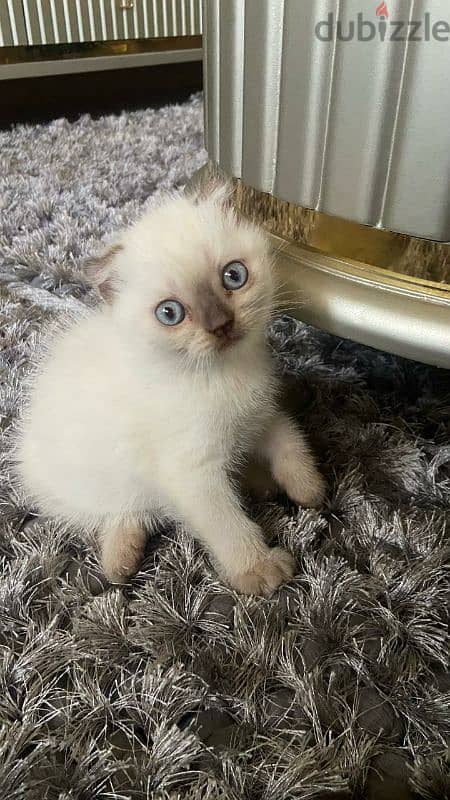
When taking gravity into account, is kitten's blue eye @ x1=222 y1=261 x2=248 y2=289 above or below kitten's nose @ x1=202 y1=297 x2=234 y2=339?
above

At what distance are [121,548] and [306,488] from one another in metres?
0.20

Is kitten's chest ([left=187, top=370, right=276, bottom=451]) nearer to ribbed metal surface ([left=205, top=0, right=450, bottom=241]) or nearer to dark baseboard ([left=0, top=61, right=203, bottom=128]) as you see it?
ribbed metal surface ([left=205, top=0, right=450, bottom=241])

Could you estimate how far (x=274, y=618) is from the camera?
59 cm

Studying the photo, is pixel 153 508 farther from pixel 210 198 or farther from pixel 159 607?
pixel 210 198

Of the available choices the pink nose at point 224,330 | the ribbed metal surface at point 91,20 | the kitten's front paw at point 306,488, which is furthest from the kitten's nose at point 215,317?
the ribbed metal surface at point 91,20

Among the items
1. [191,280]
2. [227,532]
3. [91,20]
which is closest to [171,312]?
[191,280]

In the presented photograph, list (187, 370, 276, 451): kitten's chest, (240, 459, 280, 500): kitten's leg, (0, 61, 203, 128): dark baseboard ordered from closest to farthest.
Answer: (187, 370, 276, 451): kitten's chest → (240, 459, 280, 500): kitten's leg → (0, 61, 203, 128): dark baseboard

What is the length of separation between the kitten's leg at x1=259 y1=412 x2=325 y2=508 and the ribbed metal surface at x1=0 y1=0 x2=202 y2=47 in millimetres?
1623

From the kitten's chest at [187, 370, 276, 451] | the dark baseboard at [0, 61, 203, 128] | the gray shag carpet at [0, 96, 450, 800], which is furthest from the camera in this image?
the dark baseboard at [0, 61, 203, 128]

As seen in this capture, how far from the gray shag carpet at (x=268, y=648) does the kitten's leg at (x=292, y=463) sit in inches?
1.0

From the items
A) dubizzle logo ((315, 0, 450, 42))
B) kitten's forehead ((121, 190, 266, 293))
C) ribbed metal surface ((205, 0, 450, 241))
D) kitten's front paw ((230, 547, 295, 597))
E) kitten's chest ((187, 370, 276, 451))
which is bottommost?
kitten's front paw ((230, 547, 295, 597))

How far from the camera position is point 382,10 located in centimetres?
49

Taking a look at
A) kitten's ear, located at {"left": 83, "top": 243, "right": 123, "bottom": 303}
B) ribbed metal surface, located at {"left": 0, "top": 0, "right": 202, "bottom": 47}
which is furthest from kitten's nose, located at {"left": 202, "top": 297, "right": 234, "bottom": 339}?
ribbed metal surface, located at {"left": 0, "top": 0, "right": 202, "bottom": 47}

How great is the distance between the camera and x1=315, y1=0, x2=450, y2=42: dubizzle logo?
1.56 feet
